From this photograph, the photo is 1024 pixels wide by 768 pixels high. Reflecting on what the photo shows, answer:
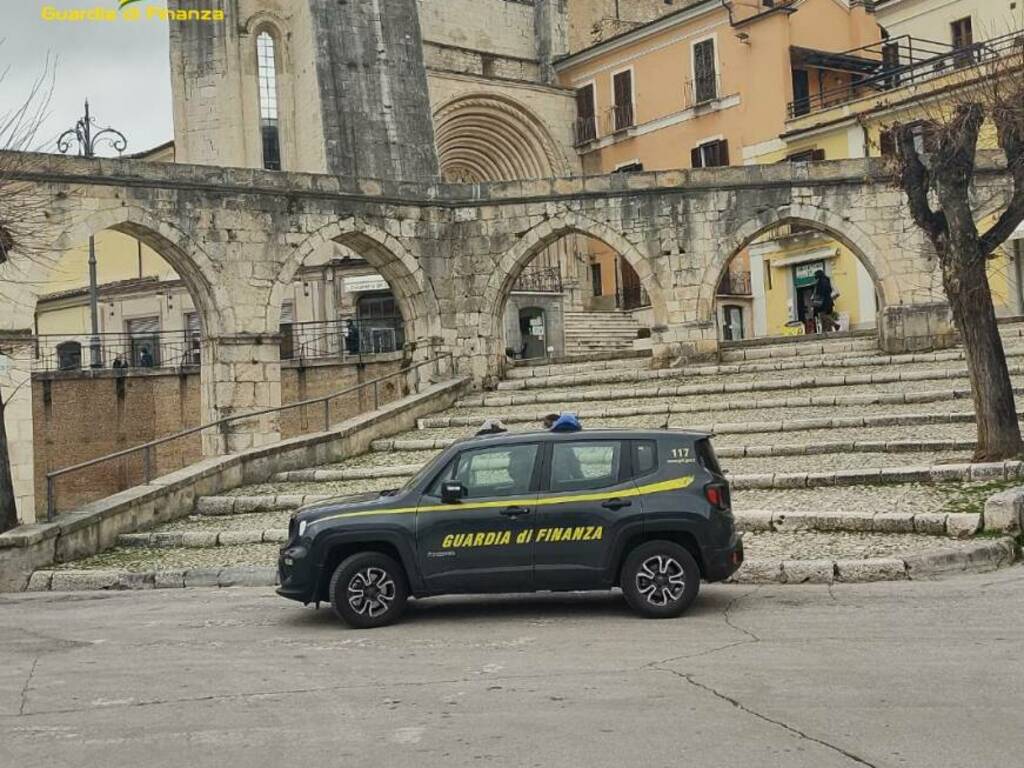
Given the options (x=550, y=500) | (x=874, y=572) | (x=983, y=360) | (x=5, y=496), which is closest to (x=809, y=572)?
(x=874, y=572)

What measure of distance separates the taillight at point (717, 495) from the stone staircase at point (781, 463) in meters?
1.58

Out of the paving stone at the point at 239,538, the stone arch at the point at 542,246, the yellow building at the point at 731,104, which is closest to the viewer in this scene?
the paving stone at the point at 239,538

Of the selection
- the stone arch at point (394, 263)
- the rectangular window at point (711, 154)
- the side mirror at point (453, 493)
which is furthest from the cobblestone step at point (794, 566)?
the rectangular window at point (711, 154)

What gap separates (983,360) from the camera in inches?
560

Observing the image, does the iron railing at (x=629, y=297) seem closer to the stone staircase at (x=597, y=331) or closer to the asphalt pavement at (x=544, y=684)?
the stone staircase at (x=597, y=331)

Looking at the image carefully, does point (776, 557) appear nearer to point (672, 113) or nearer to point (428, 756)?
point (428, 756)

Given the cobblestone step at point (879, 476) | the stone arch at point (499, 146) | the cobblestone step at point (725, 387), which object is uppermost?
the stone arch at point (499, 146)

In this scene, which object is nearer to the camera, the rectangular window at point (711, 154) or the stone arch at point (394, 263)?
the stone arch at point (394, 263)

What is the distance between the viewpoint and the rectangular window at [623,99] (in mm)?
42938

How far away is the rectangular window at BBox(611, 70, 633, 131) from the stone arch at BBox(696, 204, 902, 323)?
63.2 feet

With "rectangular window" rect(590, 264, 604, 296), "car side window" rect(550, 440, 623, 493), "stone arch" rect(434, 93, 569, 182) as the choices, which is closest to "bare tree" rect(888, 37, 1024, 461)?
"car side window" rect(550, 440, 623, 493)

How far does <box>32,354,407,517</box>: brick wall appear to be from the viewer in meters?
28.0

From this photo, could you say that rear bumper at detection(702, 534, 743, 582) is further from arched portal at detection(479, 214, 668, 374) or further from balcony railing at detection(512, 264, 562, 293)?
balcony railing at detection(512, 264, 562, 293)

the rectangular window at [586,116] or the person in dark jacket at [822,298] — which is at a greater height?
the rectangular window at [586,116]
